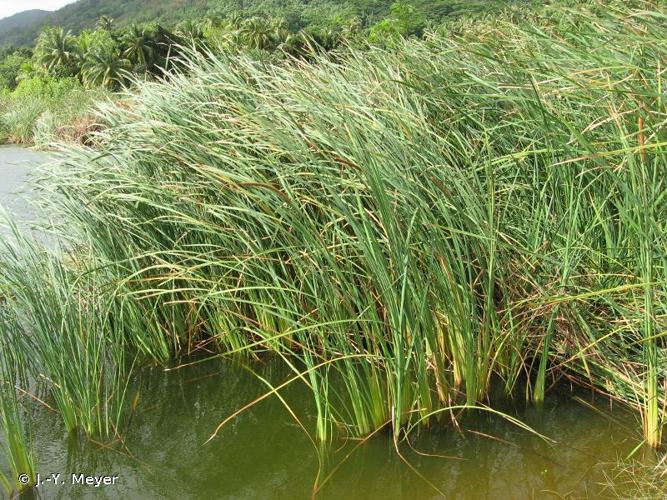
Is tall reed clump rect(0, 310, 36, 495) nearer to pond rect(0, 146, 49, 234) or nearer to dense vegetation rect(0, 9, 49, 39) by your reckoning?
pond rect(0, 146, 49, 234)

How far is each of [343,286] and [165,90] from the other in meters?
2.06

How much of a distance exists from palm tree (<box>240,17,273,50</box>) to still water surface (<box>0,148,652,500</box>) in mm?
47601

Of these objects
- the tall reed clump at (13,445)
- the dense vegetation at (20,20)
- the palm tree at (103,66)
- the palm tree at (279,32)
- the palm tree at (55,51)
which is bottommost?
the palm tree at (279,32)

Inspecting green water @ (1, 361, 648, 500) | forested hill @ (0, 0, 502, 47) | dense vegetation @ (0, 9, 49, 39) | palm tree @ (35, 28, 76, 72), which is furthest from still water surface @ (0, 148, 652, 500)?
dense vegetation @ (0, 9, 49, 39)

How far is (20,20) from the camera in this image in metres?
186

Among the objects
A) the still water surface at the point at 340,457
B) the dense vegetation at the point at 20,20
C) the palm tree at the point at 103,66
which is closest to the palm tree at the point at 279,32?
the palm tree at the point at 103,66

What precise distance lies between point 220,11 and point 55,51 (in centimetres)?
6110

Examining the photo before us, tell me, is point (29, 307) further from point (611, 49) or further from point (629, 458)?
point (611, 49)

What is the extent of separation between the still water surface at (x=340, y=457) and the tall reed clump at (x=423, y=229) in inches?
4.7

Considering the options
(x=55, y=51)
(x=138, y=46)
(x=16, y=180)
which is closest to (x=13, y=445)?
(x=16, y=180)

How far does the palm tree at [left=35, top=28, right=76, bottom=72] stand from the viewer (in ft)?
151

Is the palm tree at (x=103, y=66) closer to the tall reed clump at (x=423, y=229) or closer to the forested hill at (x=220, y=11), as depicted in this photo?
the forested hill at (x=220, y=11)

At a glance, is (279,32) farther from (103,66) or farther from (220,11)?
(220,11)

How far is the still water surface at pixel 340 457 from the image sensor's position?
2297 mm
